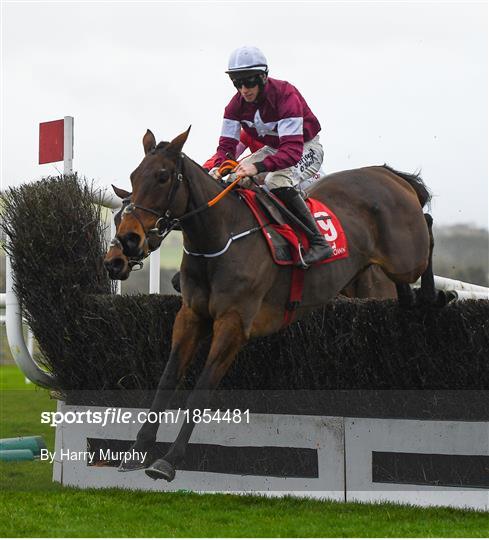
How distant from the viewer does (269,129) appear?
5867mm

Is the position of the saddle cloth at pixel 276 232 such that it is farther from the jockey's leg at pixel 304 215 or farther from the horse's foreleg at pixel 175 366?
the horse's foreleg at pixel 175 366

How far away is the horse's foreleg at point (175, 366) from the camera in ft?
16.9

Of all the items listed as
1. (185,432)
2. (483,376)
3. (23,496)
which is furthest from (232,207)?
(23,496)

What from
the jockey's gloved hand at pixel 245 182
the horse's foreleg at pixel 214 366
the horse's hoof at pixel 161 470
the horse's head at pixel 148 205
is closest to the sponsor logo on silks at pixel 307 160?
the jockey's gloved hand at pixel 245 182

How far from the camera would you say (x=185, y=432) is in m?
5.02

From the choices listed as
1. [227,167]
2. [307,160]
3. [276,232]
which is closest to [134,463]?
[276,232]

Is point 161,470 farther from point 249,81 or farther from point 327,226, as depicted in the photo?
point 249,81

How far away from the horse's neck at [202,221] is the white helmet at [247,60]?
0.59 metres

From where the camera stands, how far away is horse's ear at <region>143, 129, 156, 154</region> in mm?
5160

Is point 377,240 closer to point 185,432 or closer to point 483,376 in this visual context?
point 483,376

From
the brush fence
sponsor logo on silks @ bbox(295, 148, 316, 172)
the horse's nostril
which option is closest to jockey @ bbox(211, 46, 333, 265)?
sponsor logo on silks @ bbox(295, 148, 316, 172)

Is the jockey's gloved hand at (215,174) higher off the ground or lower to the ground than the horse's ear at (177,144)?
lower

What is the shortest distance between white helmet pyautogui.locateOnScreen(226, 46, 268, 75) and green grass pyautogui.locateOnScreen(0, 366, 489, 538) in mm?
2341

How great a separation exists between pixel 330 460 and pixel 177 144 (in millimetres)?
2009
